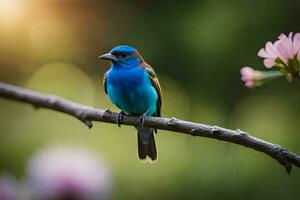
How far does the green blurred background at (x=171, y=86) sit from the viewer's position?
1.90 m

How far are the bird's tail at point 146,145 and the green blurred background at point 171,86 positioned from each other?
24 mm

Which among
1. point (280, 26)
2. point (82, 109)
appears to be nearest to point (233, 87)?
point (280, 26)

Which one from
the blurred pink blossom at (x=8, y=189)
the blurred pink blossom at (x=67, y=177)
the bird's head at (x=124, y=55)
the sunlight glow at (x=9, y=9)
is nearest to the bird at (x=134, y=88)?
the bird's head at (x=124, y=55)

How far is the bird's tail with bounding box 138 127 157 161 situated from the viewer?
196cm

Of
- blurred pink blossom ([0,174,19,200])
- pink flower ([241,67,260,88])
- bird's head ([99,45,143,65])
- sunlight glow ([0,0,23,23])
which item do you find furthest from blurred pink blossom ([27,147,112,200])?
sunlight glow ([0,0,23,23])

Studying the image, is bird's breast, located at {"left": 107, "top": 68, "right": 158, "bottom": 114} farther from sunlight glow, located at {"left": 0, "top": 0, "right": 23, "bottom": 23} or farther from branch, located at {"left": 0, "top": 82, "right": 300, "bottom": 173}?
sunlight glow, located at {"left": 0, "top": 0, "right": 23, "bottom": 23}

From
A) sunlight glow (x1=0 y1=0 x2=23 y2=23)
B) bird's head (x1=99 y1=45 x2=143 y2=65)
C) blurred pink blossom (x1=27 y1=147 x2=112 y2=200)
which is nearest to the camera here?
blurred pink blossom (x1=27 y1=147 x2=112 y2=200)

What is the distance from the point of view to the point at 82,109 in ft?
4.87

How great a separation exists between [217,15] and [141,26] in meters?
0.45

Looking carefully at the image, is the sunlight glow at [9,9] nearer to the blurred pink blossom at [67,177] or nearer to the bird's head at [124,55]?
the bird's head at [124,55]

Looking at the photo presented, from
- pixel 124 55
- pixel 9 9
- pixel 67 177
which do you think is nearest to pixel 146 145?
pixel 124 55

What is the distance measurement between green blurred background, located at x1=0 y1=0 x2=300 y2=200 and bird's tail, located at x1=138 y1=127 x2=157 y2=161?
0.08 feet

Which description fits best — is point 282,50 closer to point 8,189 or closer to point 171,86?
point 8,189

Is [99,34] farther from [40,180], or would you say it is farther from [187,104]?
[40,180]
